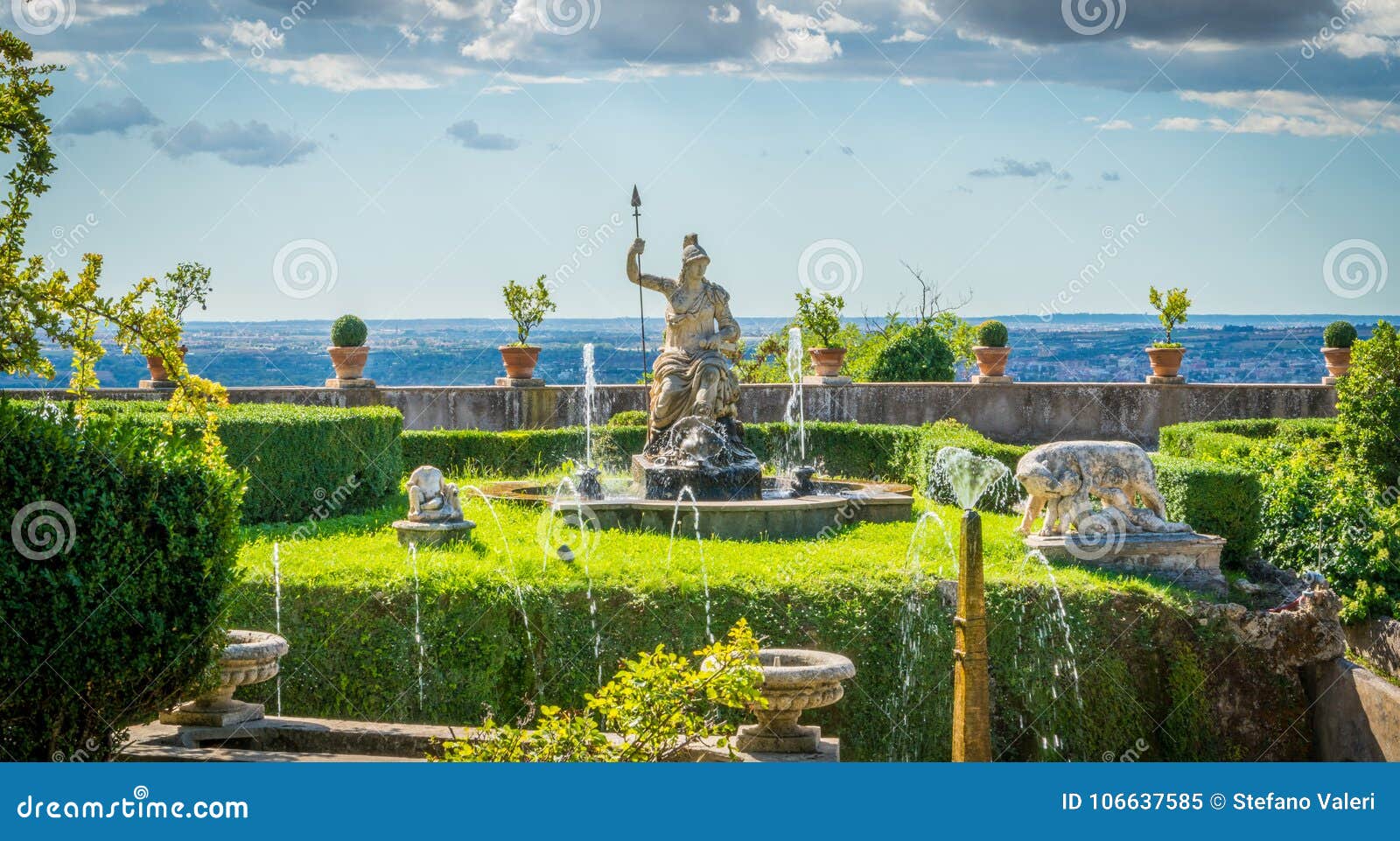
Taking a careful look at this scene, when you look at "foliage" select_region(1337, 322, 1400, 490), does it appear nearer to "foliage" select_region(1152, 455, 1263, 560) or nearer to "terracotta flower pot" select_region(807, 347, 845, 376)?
"foliage" select_region(1152, 455, 1263, 560)

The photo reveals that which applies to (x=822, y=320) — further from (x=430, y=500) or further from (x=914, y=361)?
(x=430, y=500)

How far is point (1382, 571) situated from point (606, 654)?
6.60 m

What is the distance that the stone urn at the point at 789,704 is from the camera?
699cm

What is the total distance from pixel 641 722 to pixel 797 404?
1471cm

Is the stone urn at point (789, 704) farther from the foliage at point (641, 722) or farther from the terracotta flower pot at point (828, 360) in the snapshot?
the terracotta flower pot at point (828, 360)

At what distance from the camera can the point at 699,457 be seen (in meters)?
13.7

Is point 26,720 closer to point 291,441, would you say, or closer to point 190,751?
point 190,751

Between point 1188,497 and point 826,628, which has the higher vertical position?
point 1188,497

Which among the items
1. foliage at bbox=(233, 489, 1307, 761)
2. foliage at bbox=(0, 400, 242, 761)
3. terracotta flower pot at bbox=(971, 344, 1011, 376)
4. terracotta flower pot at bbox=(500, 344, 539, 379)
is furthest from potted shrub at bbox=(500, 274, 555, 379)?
foliage at bbox=(0, 400, 242, 761)

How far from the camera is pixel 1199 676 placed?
Result: 1016 centimetres

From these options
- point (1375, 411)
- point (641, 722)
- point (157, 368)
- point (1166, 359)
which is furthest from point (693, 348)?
point (1166, 359)

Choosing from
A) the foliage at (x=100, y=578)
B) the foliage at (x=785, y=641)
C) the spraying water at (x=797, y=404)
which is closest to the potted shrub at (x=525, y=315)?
the spraying water at (x=797, y=404)

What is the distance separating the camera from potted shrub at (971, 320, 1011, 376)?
2130cm

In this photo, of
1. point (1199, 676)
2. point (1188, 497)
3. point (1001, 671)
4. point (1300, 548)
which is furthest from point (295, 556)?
point (1300, 548)
